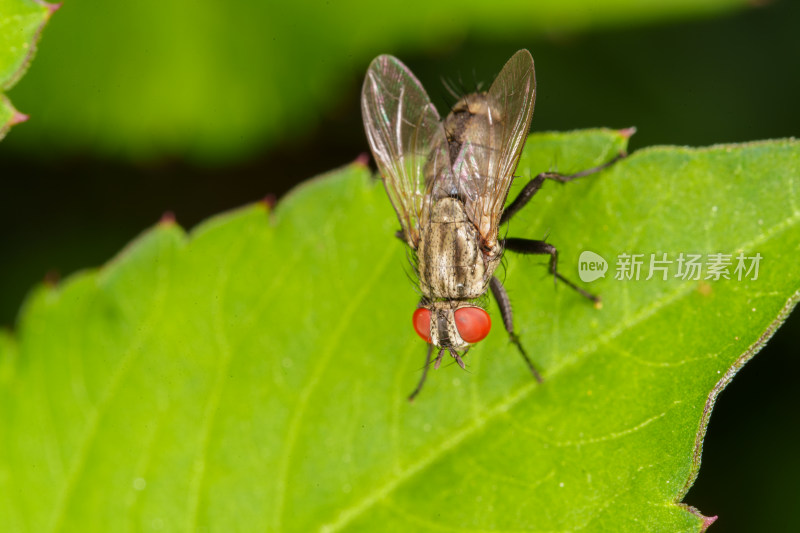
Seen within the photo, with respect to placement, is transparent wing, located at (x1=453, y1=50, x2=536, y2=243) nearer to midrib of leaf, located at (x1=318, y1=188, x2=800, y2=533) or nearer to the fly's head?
the fly's head

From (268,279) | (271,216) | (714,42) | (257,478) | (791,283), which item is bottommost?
(257,478)

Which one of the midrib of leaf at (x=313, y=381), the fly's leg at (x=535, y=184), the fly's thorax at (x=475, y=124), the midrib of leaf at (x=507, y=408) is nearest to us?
the midrib of leaf at (x=507, y=408)

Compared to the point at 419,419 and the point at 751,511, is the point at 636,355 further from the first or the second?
the point at 751,511

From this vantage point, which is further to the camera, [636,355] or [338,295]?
[338,295]

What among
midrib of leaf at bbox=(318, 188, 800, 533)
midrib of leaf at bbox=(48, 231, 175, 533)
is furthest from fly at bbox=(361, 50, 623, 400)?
midrib of leaf at bbox=(48, 231, 175, 533)

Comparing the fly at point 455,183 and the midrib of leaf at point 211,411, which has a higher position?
the fly at point 455,183

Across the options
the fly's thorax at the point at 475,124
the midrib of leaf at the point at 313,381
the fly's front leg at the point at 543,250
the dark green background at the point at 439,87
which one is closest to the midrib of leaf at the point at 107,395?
the midrib of leaf at the point at 313,381

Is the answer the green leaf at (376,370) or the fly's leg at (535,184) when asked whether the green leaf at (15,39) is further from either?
the fly's leg at (535,184)

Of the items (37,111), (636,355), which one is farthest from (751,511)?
(37,111)
